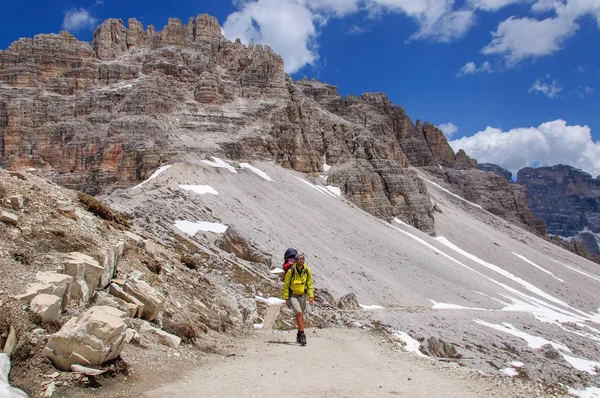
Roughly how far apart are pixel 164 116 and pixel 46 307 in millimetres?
55017

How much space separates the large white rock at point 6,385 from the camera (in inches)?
233

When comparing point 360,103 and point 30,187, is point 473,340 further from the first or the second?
point 360,103

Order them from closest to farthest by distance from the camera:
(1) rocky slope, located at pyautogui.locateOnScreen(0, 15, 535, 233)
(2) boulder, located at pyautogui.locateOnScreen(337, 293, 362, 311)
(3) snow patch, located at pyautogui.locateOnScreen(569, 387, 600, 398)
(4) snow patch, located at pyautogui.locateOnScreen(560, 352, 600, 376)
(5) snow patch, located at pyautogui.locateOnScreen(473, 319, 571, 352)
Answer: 1. (3) snow patch, located at pyautogui.locateOnScreen(569, 387, 600, 398)
2. (2) boulder, located at pyautogui.locateOnScreen(337, 293, 362, 311)
3. (4) snow patch, located at pyautogui.locateOnScreen(560, 352, 600, 376)
4. (5) snow patch, located at pyautogui.locateOnScreen(473, 319, 571, 352)
5. (1) rocky slope, located at pyautogui.locateOnScreen(0, 15, 535, 233)

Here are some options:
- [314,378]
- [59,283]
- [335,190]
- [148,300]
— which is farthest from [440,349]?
[335,190]

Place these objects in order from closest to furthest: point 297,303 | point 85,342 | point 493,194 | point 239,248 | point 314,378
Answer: point 85,342 < point 314,378 < point 297,303 < point 239,248 < point 493,194

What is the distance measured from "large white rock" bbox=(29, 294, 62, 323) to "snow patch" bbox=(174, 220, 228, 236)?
836 inches

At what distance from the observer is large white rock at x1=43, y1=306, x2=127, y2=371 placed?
6.77 m

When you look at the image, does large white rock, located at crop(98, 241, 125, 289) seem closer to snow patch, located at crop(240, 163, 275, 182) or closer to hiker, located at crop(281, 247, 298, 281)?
hiker, located at crop(281, 247, 298, 281)

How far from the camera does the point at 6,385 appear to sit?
19.9ft

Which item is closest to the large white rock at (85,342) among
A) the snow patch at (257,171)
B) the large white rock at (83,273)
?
the large white rock at (83,273)

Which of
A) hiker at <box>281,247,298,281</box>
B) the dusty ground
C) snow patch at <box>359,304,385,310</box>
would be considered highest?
hiker at <box>281,247,298,281</box>

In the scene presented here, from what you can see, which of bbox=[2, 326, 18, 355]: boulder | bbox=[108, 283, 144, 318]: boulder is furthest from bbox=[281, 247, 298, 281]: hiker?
bbox=[2, 326, 18, 355]: boulder

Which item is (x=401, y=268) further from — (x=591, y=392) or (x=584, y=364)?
(x=591, y=392)

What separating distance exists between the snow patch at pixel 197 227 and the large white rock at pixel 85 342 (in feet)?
72.0
